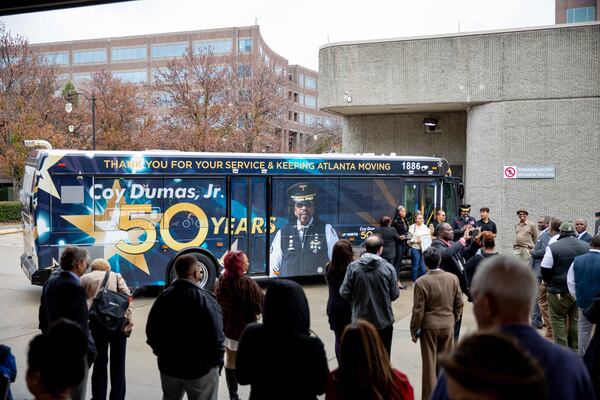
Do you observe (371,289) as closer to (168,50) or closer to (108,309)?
(108,309)

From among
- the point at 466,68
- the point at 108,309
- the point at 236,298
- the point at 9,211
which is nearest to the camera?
the point at 108,309

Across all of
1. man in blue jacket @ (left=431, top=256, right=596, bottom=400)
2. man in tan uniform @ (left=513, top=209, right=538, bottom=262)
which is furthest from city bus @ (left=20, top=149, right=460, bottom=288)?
man in blue jacket @ (left=431, top=256, right=596, bottom=400)

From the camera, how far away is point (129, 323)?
6359mm

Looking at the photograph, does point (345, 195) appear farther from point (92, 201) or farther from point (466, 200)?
point (466, 200)

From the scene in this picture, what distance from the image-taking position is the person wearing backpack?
20.5 feet

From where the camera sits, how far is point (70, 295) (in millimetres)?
5473

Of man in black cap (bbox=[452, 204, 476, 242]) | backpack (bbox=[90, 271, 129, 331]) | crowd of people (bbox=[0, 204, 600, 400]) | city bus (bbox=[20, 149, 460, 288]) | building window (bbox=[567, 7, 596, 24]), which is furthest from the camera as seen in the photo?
building window (bbox=[567, 7, 596, 24])

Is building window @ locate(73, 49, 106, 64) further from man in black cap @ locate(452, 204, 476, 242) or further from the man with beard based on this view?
the man with beard

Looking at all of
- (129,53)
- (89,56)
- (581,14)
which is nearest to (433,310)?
(581,14)

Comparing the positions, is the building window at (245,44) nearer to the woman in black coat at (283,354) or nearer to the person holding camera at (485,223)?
the person holding camera at (485,223)

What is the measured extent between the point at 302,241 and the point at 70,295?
8798mm

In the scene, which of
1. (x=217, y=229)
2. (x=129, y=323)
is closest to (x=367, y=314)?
(x=129, y=323)

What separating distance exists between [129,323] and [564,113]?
15.1 m

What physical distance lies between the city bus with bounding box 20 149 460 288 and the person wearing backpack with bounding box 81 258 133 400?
6120 mm
